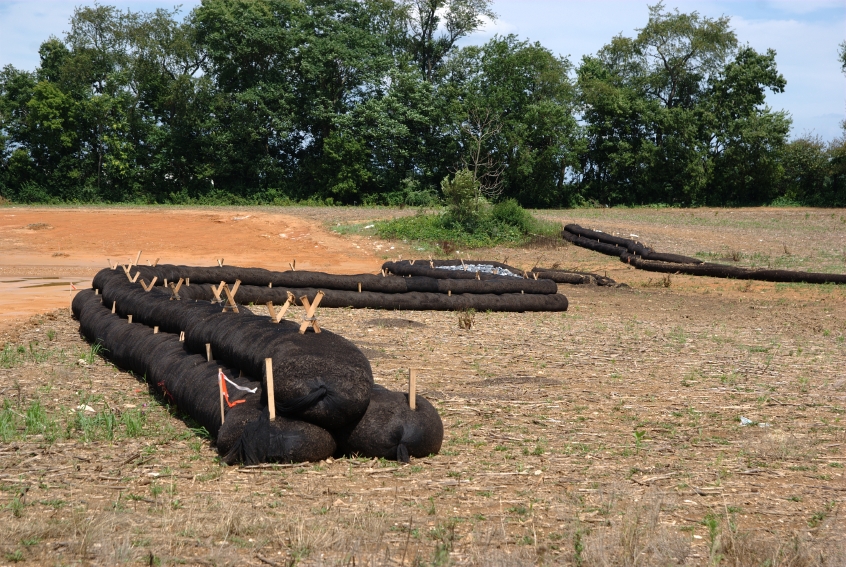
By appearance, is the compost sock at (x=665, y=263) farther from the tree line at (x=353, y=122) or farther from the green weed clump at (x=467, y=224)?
the tree line at (x=353, y=122)

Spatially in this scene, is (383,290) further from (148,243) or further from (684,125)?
(684,125)

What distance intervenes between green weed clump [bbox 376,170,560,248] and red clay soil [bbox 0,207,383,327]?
2.01 meters

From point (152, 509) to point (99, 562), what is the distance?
0.89 meters

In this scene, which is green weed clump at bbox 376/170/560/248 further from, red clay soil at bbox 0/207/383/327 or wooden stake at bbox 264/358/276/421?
wooden stake at bbox 264/358/276/421

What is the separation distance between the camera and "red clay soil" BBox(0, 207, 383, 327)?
2225cm

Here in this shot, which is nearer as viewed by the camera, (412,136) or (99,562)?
(99,562)

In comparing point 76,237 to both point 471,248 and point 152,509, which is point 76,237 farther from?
point 152,509

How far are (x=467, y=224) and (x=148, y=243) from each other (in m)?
10.1

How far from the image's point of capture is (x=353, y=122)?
41.9 metres

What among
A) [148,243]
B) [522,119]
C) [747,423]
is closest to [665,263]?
[148,243]

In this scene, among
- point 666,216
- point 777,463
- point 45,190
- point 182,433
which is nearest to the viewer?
point 777,463

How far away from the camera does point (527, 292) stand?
708 inches

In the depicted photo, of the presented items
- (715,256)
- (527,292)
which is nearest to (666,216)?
(715,256)

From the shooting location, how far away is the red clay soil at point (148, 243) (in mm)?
22250
